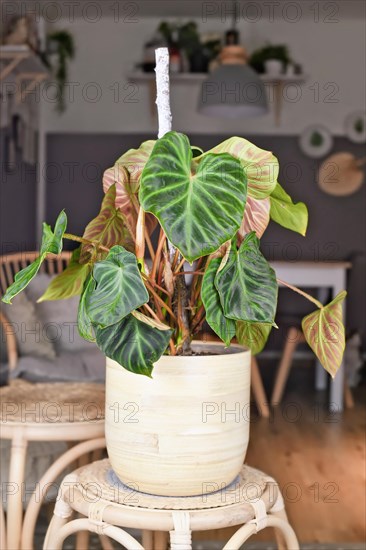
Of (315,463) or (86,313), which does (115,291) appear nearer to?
(86,313)

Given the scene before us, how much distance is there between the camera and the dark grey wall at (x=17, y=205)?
527cm

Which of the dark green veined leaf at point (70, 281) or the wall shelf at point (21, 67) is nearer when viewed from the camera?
the dark green veined leaf at point (70, 281)

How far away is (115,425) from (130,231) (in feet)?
0.98

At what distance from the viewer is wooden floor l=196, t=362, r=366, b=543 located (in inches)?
88.3

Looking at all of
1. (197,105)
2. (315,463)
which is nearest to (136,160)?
(315,463)

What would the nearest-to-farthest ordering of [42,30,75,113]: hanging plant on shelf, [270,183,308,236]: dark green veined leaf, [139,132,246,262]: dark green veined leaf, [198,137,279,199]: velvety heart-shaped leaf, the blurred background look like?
1. [139,132,246,262]: dark green veined leaf
2. [198,137,279,199]: velvety heart-shaped leaf
3. [270,183,308,236]: dark green veined leaf
4. the blurred background
5. [42,30,75,113]: hanging plant on shelf

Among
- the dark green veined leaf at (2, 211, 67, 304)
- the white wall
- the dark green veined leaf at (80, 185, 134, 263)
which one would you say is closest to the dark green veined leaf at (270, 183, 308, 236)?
the dark green veined leaf at (80, 185, 134, 263)

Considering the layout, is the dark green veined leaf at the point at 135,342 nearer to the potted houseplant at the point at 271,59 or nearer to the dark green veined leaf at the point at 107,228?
the dark green veined leaf at the point at 107,228

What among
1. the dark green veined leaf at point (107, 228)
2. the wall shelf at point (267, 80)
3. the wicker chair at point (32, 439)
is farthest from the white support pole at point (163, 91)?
the wall shelf at point (267, 80)

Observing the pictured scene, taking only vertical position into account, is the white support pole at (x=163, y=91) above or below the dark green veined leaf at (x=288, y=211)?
above

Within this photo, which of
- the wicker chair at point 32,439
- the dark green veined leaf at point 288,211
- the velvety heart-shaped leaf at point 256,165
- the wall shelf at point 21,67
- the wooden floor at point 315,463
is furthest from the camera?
the wall shelf at point 21,67

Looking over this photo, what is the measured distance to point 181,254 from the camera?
3.36 ft

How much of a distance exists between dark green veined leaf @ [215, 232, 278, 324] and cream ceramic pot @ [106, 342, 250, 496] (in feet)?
0.33

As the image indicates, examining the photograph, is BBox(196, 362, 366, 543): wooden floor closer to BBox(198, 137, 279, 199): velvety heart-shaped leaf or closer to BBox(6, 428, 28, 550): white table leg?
BBox(6, 428, 28, 550): white table leg
